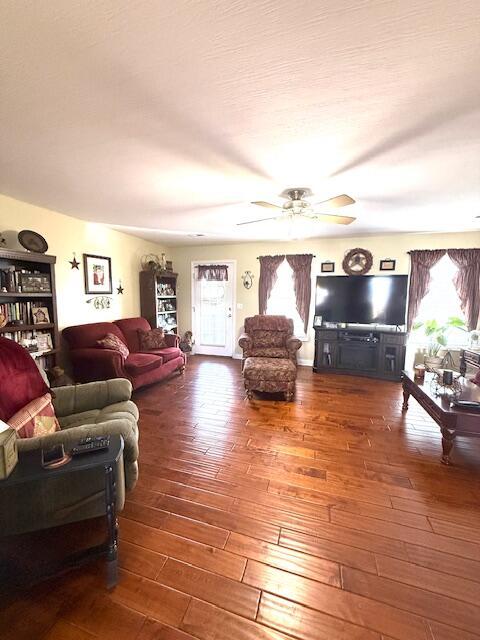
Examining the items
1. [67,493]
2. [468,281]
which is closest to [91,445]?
[67,493]

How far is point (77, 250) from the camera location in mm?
3615

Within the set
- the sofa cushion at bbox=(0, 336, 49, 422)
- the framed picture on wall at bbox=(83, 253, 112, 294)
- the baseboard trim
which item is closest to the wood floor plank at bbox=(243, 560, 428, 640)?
the sofa cushion at bbox=(0, 336, 49, 422)

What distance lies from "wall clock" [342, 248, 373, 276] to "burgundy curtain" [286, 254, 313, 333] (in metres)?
0.66

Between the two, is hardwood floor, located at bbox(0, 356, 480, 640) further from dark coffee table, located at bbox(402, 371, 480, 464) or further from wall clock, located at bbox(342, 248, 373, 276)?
wall clock, located at bbox(342, 248, 373, 276)

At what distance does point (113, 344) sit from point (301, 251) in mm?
3714

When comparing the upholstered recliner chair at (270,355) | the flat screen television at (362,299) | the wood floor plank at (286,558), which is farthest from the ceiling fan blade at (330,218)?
the wood floor plank at (286,558)

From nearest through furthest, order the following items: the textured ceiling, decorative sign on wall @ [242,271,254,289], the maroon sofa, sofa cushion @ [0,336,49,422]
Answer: the textured ceiling → sofa cushion @ [0,336,49,422] → the maroon sofa → decorative sign on wall @ [242,271,254,289]

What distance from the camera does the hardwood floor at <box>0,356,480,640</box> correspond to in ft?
3.69

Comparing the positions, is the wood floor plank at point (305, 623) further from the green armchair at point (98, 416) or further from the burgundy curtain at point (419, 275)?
the burgundy curtain at point (419, 275)

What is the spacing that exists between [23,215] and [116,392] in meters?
2.40

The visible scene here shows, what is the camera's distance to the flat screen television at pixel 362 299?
438 centimetres

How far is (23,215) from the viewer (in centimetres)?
291

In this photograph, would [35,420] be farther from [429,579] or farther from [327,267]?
[327,267]

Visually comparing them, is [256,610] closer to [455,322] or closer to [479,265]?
[455,322]
